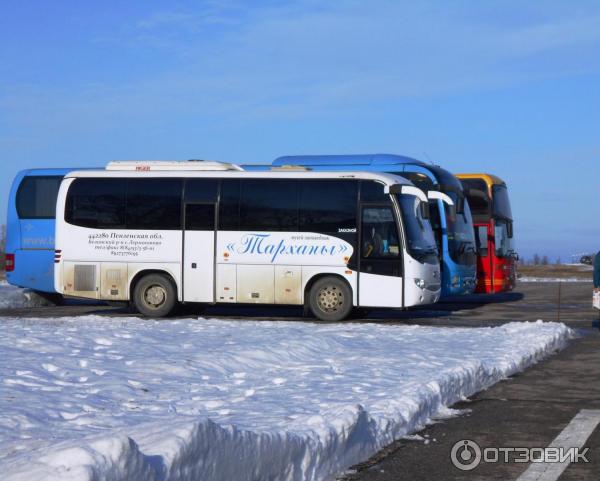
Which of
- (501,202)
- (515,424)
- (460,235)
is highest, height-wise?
(501,202)

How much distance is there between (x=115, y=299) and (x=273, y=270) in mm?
3530

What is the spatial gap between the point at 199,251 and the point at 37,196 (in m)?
6.24

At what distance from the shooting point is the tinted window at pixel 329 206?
72.2 ft

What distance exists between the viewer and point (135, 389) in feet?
32.7

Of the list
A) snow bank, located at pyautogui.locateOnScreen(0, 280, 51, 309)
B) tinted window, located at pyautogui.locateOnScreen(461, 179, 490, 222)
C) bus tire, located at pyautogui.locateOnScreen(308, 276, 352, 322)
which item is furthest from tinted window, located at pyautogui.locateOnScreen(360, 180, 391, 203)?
snow bank, located at pyautogui.locateOnScreen(0, 280, 51, 309)

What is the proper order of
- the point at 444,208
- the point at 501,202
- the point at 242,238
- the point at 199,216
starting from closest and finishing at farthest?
the point at 242,238, the point at 199,216, the point at 444,208, the point at 501,202

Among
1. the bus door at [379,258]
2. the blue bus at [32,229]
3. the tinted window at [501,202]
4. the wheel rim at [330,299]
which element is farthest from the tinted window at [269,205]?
the tinted window at [501,202]

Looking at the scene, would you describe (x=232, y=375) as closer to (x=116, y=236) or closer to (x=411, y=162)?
(x=116, y=236)

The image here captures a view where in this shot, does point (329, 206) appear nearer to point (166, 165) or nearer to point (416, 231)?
point (416, 231)

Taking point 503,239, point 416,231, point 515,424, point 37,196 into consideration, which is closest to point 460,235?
point 503,239

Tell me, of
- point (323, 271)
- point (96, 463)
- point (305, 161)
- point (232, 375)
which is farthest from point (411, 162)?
point (96, 463)

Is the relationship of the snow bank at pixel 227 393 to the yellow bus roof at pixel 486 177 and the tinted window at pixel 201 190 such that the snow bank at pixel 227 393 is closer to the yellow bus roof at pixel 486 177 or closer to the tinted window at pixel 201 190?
the tinted window at pixel 201 190

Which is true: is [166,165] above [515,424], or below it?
above

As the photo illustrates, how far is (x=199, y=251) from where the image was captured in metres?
22.7
